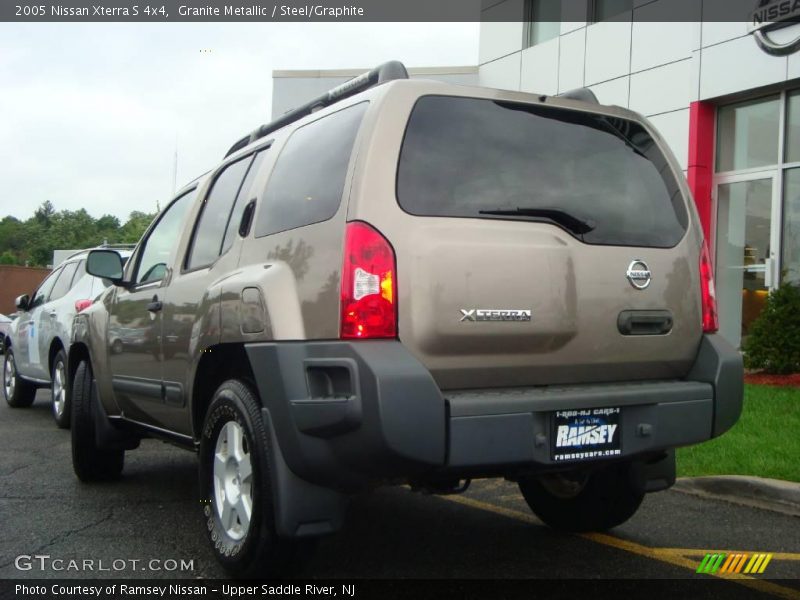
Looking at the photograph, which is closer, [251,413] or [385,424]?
[385,424]

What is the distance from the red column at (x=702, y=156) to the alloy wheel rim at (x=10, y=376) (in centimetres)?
966

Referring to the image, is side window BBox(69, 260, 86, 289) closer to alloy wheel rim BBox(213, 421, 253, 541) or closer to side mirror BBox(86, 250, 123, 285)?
side mirror BBox(86, 250, 123, 285)

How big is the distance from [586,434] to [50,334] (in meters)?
7.27

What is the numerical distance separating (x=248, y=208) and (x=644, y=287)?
5.88 ft

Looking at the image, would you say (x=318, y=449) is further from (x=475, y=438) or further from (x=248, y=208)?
(x=248, y=208)

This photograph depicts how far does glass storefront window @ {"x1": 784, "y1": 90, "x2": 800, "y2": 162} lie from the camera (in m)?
12.5

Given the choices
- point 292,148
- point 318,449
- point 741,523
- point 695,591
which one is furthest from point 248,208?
point 741,523

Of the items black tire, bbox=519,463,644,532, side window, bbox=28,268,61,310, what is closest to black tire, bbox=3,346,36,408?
side window, bbox=28,268,61,310

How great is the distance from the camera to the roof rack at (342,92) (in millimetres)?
3887

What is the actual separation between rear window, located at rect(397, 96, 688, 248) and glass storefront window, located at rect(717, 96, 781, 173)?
9.76 m

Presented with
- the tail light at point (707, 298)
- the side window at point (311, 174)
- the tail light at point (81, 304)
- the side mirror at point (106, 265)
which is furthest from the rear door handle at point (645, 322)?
the tail light at point (81, 304)

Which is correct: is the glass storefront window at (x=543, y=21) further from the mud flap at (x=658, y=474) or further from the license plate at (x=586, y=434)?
the license plate at (x=586, y=434)

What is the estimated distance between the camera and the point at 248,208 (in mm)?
4180

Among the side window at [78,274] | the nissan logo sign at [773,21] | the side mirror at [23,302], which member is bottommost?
the side mirror at [23,302]
